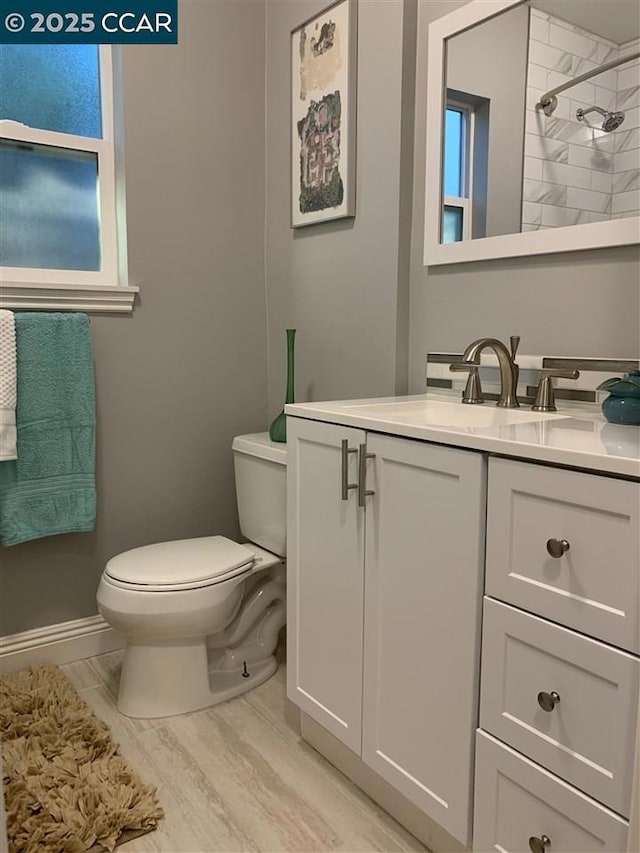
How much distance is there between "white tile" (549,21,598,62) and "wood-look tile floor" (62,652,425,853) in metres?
1.70

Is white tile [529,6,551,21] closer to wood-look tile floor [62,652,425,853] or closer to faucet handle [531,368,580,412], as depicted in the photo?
faucet handle [531,368,580,412]

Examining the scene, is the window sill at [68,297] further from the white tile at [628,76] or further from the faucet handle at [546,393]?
the white tile at [628,76]

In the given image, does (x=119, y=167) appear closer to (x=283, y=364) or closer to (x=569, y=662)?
(x=283, y=364)

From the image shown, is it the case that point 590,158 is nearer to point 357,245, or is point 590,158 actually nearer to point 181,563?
point 357,245

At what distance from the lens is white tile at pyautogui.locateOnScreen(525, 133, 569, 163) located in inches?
60.7

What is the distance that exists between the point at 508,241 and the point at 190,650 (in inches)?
53.0

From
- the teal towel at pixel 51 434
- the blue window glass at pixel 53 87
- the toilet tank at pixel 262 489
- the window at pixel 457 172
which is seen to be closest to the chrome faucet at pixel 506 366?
the window at pixel 457 172

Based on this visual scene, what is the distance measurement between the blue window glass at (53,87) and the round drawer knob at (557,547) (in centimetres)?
191

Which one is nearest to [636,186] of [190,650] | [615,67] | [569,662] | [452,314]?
[615,67]

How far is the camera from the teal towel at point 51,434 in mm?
1988

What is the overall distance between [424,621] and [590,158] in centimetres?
103

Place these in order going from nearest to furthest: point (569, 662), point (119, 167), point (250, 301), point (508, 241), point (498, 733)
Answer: point (569, 662), point (498, 733), point (508, 241), point (119, 167), point (250, 301)

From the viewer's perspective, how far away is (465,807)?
127 centimetres

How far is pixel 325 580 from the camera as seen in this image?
1601 millimetres
